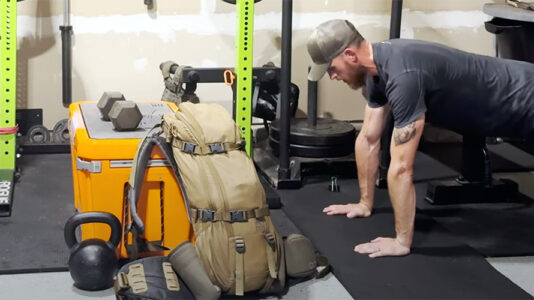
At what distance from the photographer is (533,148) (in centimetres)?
543

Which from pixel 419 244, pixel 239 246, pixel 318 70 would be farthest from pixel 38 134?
pixel 419 244

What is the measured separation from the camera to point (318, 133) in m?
5.07

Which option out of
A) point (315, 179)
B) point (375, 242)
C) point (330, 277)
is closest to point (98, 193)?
point (330, 277)

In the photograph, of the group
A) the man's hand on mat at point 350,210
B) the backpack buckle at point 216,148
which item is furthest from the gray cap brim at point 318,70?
the man's hand on mat at point 350,210

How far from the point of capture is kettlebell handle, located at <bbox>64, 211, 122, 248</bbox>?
338cm

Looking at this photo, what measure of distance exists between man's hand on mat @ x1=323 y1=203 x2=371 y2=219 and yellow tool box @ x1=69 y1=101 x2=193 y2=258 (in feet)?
3.15

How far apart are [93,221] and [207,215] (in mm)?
454

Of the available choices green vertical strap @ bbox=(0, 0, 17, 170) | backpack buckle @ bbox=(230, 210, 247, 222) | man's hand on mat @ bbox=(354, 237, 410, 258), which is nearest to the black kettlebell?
backpack buckle @ bbox=(230, 210, 247, 222)

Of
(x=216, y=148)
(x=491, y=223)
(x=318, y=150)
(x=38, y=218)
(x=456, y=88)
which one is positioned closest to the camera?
(x=216, y=148)

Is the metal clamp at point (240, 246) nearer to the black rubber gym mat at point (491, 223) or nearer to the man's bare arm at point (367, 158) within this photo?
the man's bare arm at point (367, 158)

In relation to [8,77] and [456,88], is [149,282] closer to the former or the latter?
[456,88]

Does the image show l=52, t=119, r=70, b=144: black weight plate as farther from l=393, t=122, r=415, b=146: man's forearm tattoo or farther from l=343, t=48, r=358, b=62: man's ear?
l=393, t=122, r=415, b=146: man's forearm tattoo

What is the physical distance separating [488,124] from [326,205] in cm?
105

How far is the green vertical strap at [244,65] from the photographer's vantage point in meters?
4.46
